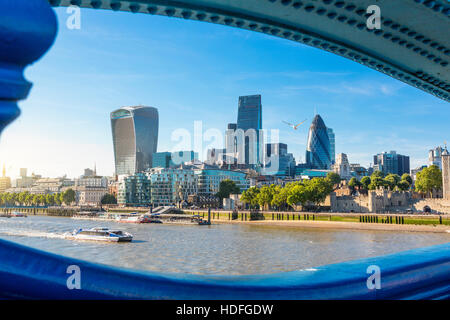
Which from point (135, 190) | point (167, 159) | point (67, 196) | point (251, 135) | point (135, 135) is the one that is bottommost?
point (67, 196)

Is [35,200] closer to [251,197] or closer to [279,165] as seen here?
[251,197]

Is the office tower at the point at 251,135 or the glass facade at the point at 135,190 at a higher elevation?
the office tower at the point at 251,135

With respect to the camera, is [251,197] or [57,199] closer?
[251,197]

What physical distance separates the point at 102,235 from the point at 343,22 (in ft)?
96.1

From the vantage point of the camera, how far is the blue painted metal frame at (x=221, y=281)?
2121 mm

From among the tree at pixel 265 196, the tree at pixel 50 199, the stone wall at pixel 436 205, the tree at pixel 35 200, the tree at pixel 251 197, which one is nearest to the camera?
the stone wall at pixel 436 205

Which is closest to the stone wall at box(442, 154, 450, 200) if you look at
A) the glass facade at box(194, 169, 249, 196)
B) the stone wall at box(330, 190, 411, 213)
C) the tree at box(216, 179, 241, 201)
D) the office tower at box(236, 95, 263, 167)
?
the stone wall at box(330, 190, 411, 213)

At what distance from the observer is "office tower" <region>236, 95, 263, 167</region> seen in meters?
183

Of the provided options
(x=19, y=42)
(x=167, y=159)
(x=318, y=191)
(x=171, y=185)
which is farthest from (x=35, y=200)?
(x=19, y=42)

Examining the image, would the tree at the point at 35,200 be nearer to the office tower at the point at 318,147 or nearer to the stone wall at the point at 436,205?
the stone wall at the point at 436,205

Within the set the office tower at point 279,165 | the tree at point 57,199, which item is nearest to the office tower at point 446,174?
the tree at point 57,199

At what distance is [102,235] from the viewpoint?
30672mm

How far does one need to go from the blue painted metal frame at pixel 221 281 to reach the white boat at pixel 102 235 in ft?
87.7

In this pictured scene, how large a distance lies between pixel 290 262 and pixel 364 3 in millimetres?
16411
